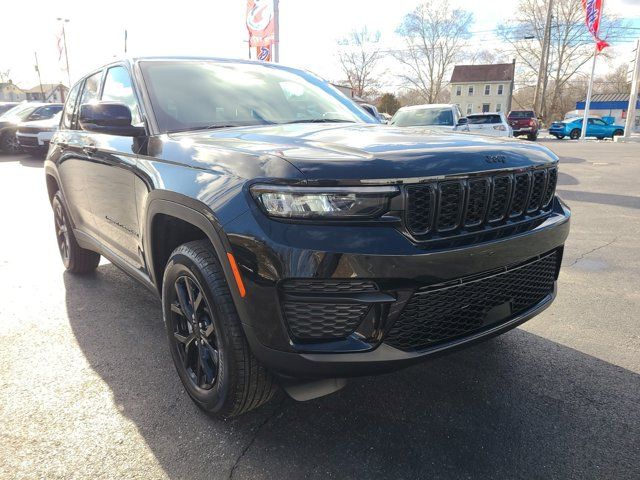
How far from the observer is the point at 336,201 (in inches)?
68.1

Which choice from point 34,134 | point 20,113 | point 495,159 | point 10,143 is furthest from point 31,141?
point 495,159

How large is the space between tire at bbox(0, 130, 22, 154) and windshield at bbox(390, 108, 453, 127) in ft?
41.6

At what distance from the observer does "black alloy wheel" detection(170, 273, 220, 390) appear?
2.20 m

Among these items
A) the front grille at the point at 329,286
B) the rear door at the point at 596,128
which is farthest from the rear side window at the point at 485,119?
the rear door at the point at 596,128

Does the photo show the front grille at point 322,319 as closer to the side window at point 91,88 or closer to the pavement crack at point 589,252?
the side window at point 91,88

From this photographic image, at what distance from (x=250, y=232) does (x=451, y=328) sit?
0.92 meters

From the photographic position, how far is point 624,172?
1126 centimetres

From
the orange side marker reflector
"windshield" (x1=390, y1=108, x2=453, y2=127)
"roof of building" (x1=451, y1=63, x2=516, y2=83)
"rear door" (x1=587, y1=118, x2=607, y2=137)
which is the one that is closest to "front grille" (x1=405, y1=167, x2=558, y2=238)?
the orange side marker reflector

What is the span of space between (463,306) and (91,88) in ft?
11.2

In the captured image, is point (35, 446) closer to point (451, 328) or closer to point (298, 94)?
point (451, 328)

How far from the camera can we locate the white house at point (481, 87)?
75562 mm

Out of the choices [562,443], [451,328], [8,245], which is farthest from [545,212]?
[8,245]

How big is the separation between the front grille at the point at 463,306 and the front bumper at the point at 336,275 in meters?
0.04

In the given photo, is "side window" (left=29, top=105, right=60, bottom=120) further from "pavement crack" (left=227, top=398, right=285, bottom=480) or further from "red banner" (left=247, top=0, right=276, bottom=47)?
"pavement crack" (left=227, top=398, right=285, bottom=480)
